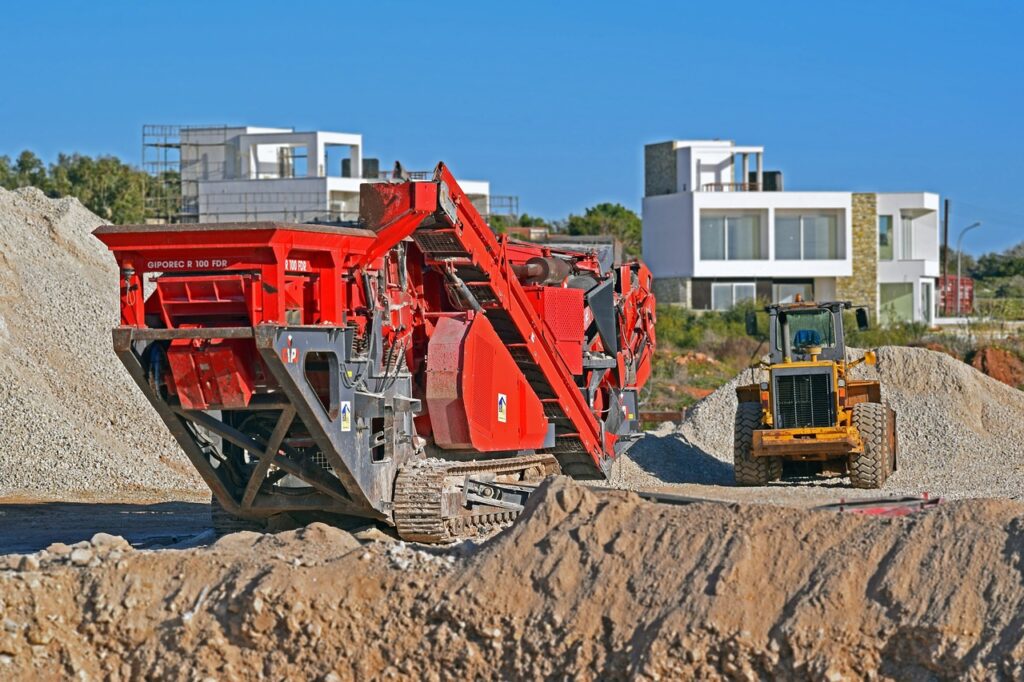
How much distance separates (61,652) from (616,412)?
9768 mm

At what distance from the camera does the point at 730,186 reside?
56.3 m

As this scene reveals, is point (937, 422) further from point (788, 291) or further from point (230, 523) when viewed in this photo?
point (788, 291)

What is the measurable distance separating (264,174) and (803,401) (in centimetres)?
3985

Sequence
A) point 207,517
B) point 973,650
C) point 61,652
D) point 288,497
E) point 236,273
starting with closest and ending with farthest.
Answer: point 973,650
point 61,652
point 236,273
point 288,497
point 207,517

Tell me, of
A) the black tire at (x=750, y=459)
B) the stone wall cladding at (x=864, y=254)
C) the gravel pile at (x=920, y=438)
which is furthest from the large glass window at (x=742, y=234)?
the black tire at (x=750, y=459)

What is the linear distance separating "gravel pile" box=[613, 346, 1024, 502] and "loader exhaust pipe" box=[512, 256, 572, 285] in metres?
5.16

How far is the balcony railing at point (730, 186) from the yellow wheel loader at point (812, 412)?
35023 millimetres

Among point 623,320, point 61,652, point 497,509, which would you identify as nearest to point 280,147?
point 623,320

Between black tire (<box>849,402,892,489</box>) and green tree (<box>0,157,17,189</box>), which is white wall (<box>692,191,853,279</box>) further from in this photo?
black tire (<box>849,402,892,489</box>)

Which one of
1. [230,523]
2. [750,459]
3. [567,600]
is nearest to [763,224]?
[750,459]

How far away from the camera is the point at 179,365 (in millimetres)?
12289

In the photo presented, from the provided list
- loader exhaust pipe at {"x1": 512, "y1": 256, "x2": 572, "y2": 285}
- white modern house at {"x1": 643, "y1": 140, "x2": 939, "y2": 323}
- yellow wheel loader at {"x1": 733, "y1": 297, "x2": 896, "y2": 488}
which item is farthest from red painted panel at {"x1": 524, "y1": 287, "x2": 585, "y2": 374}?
white modern house at {"x1": 643, "y1": 140, "x2": 939, "y2": 323}

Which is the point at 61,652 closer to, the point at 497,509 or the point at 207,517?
the point at 497,509

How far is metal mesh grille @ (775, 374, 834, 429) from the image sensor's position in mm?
20469
